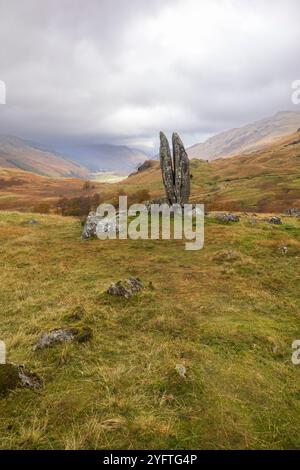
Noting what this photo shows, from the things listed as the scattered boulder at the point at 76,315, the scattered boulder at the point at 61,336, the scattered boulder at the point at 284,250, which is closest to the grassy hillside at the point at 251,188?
the scattered boulder at the point at 284,250

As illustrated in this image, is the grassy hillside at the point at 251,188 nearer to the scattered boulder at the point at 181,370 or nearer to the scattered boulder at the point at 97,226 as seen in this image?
the scattered boulder at the point at 97,226

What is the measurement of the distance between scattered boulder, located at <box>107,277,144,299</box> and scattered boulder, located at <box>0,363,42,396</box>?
8458 mm

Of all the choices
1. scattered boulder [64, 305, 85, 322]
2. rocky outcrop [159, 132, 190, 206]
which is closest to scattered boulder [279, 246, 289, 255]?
rocky outcrop [159, 132, 190, 206]

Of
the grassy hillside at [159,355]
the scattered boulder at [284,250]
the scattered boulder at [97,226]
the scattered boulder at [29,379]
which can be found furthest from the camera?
the scattered boulder at [97,226]

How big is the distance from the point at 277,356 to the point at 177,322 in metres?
4.32

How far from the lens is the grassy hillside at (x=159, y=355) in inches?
346

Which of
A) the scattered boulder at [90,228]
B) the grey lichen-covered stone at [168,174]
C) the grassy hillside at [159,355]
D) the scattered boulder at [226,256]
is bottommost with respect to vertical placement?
the grassy hillside at [159,355]

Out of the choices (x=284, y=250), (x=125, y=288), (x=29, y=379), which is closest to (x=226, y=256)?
(x=284, y=250)

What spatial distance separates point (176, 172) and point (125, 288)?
98.0 ft

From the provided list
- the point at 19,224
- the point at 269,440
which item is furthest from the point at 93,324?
the point at 19,224

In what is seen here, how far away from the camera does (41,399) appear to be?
984 cm

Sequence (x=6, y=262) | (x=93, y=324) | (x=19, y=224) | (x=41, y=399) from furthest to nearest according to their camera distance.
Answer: (x=19, y=224), (x=6, y=262), (x=93, y=324), (x=41, y=399)

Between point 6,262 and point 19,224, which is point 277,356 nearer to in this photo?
point 6,262

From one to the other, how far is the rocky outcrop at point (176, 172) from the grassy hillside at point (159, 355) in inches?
802
